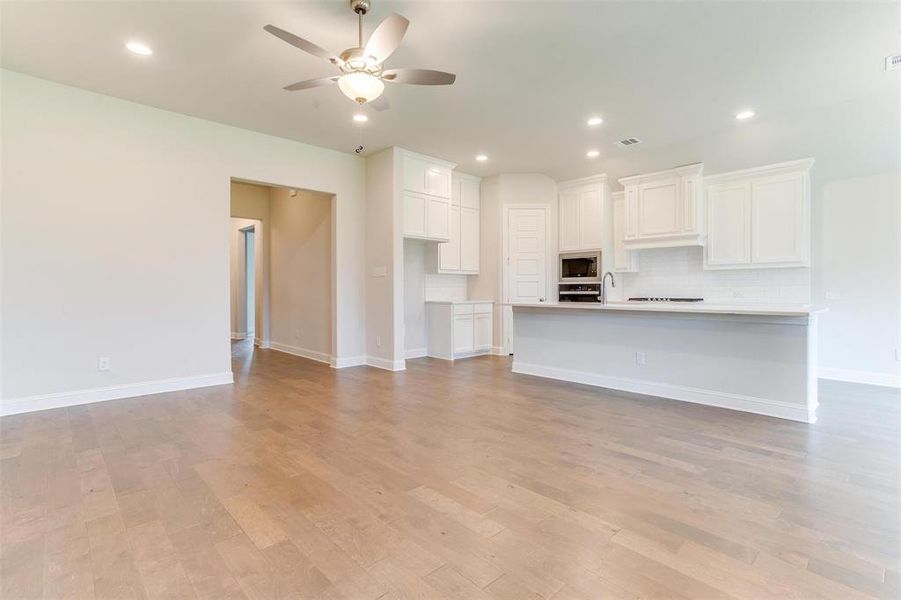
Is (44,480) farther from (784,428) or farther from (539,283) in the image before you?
(539,283)

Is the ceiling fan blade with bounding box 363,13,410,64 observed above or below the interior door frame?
above

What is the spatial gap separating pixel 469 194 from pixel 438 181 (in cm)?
105

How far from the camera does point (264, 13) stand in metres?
2.88

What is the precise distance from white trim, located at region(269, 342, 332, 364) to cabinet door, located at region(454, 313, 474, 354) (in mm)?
1922

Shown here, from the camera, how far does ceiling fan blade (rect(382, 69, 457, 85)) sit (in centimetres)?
277

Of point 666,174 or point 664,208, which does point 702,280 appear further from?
point 666,174

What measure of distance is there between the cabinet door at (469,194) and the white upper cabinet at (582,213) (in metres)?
1.42

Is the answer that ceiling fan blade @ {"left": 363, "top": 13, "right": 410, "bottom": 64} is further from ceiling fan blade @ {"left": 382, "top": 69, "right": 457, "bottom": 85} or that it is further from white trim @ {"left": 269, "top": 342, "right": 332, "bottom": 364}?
white trim @ {"left": 269, "top": 342, "right": 332, "bottom": 364}

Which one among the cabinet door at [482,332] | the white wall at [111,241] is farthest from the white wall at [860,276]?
the white wall at [111,241]

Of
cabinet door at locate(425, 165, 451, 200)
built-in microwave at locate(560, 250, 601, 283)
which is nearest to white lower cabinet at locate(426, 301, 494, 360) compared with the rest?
built-in microwave at locate(560, 250, 601, 283)

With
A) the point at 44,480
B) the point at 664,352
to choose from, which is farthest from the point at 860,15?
the point at 44,480

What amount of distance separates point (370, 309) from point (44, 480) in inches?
156

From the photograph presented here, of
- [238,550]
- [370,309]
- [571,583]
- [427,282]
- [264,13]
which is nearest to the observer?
[571,583]

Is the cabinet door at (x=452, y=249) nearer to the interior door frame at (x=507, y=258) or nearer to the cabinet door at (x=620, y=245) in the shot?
the interior door frame at (x=507, y=258)
